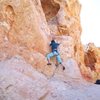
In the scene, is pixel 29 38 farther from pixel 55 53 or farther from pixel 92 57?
pixel 92 57

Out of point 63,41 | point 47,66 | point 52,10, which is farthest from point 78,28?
point 47,66

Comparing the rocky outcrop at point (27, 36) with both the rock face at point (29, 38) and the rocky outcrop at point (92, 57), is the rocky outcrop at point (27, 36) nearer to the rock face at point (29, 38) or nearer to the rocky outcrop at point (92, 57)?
the rock face at point (29, 38)

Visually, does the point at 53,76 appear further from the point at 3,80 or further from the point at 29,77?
the point at 3,80

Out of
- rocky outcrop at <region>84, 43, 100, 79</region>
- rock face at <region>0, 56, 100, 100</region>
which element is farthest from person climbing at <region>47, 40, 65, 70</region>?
rocky outcrop at <region>84, 43, 100, 79</region>

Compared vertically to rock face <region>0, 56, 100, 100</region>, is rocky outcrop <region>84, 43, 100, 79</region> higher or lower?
higher

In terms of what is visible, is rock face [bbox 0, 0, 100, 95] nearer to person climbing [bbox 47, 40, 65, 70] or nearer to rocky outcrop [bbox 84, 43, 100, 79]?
person climbing [bbox 47, 40, 65, 70]

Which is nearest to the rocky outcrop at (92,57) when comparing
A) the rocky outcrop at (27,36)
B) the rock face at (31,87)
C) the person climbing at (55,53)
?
the rocky outcrop at (27,36)

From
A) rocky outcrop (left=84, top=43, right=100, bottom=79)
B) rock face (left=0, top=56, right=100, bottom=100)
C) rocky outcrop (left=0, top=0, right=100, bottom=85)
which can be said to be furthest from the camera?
rocky outcrop (left=84, top=43, right=100, bottom=79)

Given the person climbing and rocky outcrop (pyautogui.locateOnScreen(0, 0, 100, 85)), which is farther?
the person climbing

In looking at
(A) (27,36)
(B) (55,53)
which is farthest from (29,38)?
(B) (55,53)

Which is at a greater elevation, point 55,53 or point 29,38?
point 29,38

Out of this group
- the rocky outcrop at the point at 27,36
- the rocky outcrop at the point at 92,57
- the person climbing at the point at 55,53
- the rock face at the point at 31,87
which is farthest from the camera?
the rocky outcrop at the point at 92,57

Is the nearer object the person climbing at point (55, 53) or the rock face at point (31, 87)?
the rock face at point (31, 87)

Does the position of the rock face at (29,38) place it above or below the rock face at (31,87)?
above
